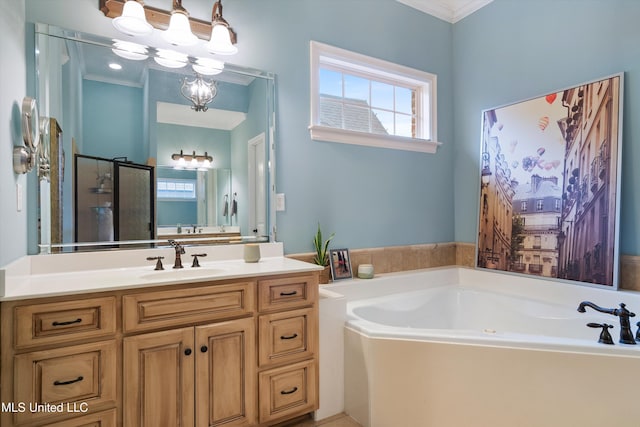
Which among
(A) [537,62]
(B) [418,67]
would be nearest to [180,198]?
(B) [418,67]

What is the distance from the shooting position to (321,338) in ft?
6.34

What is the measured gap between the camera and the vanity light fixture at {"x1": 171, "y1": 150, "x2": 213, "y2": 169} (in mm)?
2033

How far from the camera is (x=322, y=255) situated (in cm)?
242

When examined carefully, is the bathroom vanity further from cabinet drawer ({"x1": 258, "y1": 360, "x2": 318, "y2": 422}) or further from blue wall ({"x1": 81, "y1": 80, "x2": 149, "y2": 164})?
blue wall ({"x1": 81, "y1": 80, "x2": 149, "y2": 164})

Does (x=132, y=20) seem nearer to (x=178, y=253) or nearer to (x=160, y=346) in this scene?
(x=178, y=253)

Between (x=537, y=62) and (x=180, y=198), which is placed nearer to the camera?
(x=180, y=198)

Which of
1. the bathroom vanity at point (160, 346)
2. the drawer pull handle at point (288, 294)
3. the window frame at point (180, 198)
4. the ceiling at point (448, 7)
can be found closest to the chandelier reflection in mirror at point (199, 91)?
the window frame at point (180, 198)

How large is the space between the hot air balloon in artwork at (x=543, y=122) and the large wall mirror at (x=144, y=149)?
1959mm

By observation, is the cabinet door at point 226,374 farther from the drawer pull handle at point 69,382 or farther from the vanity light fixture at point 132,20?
the vanity light fixture at point 132,20

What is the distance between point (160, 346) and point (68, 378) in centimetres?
32

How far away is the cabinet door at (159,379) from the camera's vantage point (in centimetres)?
140

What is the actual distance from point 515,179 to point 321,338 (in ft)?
6.38

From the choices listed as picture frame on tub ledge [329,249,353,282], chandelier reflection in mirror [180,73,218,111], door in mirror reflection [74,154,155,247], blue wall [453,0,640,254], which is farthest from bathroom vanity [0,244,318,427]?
blue wall [453,0,640,254]

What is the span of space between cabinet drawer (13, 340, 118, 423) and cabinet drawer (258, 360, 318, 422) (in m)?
0.67
